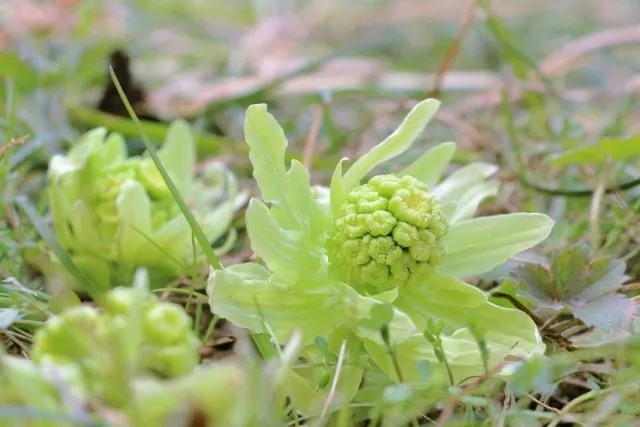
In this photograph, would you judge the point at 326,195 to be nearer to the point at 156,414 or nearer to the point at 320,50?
the point at 156,414

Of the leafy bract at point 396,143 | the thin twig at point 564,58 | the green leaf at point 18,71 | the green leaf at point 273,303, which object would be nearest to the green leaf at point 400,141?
the leafy bract at point 396,143

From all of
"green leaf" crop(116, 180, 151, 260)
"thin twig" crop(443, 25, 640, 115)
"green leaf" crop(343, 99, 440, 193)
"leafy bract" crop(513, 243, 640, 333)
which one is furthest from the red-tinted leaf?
"thin twig" crop(443, 25, 640, 115)

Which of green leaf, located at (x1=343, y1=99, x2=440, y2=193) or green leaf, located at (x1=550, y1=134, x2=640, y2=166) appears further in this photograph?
green leaf, located at (x1=550, y1=134, x2=640, y2=166)

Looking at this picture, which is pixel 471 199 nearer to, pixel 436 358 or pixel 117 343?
pixel 436 358

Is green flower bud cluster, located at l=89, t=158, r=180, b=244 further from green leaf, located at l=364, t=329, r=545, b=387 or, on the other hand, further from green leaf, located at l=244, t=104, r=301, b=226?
green leaf, located at l=364, t=329, r=545, b=387

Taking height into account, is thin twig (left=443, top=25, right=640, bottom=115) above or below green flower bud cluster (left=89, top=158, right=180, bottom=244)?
below

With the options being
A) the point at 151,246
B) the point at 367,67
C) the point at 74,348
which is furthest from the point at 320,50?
the point at 74,348
